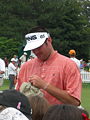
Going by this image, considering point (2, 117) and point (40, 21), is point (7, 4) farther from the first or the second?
point (2, 117)

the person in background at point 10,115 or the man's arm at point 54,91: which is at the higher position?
the person in background at point 10,115

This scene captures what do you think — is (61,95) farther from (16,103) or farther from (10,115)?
(10,115)

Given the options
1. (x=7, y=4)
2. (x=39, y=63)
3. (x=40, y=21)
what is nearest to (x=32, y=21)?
(x=40, y=21)

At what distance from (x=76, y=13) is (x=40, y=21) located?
470 centimetres

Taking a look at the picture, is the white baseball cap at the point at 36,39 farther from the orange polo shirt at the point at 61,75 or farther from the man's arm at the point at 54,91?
the man's arm at the point at 54,91

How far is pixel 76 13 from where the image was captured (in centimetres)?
5134

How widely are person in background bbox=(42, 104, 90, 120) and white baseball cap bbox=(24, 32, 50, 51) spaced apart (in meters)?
1.08

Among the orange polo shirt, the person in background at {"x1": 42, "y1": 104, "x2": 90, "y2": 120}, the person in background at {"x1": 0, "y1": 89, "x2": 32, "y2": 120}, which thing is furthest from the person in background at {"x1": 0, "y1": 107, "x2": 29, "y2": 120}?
the orange polo shirt

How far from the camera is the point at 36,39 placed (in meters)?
4.58

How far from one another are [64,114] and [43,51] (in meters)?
1.18

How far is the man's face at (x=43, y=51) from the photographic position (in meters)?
4.53

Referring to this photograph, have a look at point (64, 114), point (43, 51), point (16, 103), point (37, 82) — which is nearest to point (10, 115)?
point (16, 103)

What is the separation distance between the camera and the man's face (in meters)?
4.53

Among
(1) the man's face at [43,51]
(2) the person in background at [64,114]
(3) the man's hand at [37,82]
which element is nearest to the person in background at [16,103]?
(2) the person in background at [64,114]
